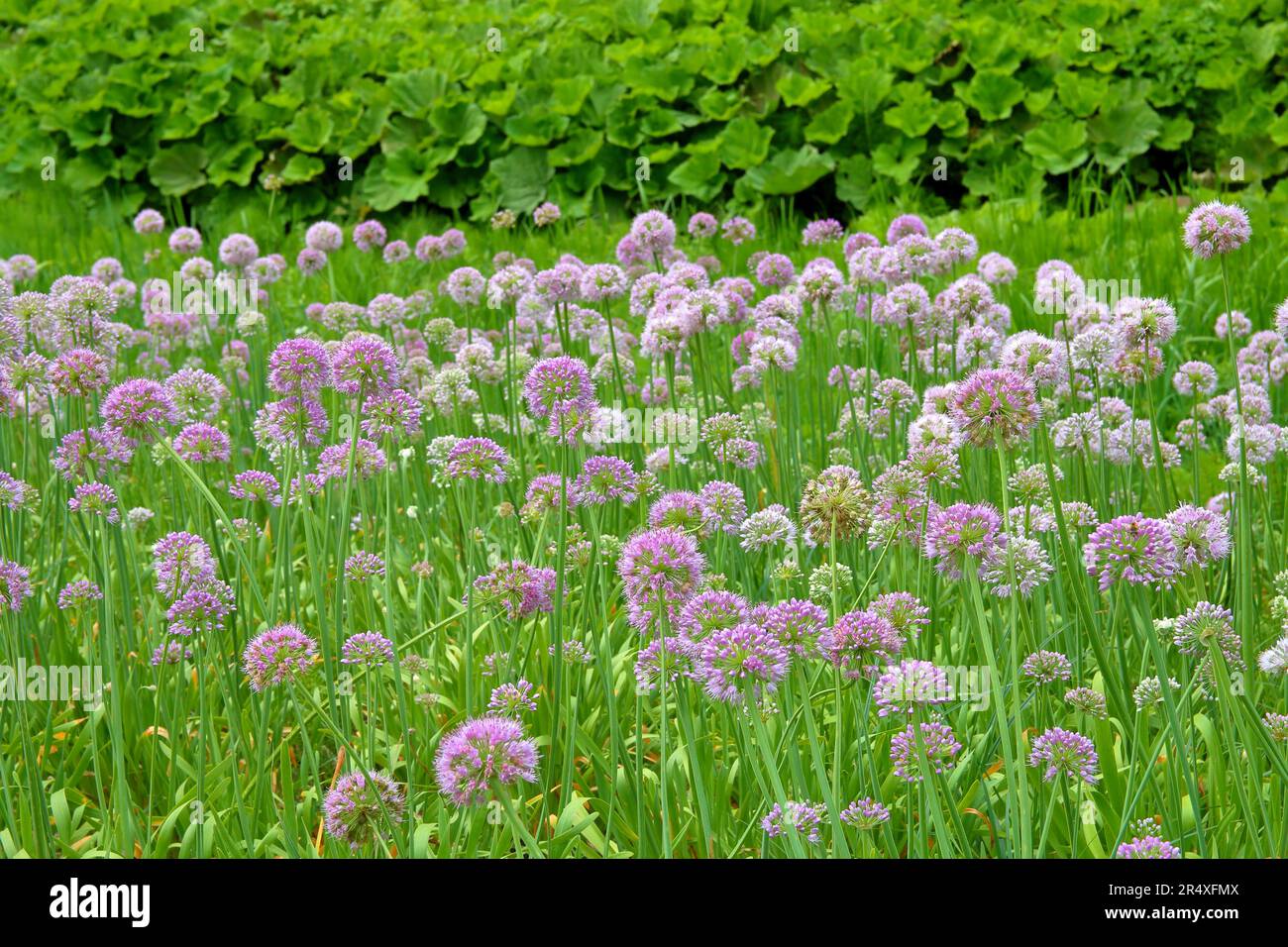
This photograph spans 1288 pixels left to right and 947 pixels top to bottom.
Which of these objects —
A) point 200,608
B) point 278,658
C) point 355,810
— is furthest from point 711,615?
point 200,608

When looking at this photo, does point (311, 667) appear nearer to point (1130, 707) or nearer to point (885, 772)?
point (885, 772)

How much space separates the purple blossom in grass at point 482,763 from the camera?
1.57 m

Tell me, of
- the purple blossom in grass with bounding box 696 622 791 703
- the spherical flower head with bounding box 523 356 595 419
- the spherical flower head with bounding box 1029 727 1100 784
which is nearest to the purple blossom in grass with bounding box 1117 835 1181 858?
the spherical flower head with bounding box 1029 727 1100 784

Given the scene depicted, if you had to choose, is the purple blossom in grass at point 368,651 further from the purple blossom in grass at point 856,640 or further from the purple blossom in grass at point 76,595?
the purple blossom in grass at point 856,640

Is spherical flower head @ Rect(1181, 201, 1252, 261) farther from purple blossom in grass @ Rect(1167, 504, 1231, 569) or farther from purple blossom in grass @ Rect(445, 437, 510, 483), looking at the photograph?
purple blossom in grass @ Rect(445, 437, 510, 483)

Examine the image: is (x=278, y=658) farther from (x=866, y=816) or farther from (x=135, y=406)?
(x=866, y=816)

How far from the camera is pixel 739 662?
1.54 meters

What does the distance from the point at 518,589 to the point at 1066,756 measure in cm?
94

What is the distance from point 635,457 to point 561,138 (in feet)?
17.0

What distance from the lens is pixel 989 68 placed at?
7.50 metres

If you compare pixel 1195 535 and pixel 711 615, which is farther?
pixel 1195 535

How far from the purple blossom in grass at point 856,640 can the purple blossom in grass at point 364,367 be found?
932 millimetres

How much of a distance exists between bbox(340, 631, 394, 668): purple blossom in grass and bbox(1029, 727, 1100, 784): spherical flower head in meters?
1.10
